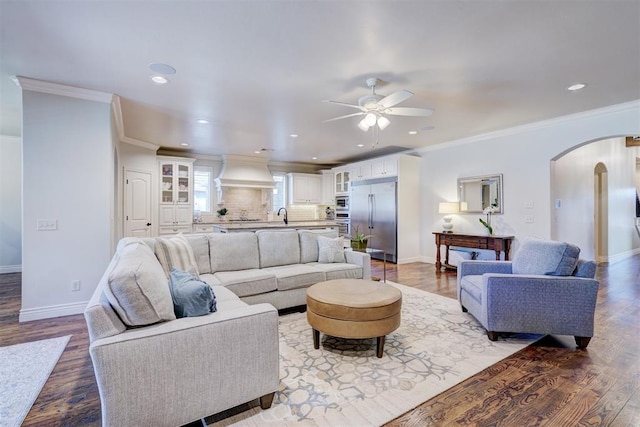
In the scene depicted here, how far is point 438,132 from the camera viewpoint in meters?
5.21

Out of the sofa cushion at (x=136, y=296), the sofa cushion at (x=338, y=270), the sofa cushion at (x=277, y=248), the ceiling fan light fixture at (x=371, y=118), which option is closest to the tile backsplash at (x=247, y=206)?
the sofa cushion at (x=277, y=248)

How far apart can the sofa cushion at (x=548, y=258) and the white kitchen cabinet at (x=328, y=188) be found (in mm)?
5833

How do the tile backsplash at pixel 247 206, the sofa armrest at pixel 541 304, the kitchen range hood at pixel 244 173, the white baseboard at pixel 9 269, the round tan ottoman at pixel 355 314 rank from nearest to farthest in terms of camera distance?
the round tan ottoman at pixel 355 314 → the sofa armrest at pixel 541 304 → the white baseboard at pixel 9 269 → the kitchen range hood at pixel 244 173 → the tile backsplash at pixel 247 206

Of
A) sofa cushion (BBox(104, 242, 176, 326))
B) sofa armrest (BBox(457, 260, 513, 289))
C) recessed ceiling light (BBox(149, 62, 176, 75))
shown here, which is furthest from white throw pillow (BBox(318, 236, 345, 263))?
recessed ceiling light (BBox(149, 62, 176, 75))

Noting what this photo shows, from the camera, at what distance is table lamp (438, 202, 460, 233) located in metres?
5.75

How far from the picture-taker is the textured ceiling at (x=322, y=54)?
6.64ft

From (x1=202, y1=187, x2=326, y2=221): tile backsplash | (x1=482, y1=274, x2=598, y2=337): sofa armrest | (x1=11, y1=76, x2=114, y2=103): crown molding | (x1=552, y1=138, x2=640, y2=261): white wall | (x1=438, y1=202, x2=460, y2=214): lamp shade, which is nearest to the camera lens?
(x1=482, y1=274, x2=598, y2=337): sofa armrest

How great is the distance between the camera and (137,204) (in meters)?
5.92

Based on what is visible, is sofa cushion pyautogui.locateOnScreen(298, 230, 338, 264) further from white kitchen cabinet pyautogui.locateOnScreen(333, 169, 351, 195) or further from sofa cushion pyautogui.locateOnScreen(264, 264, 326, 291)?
white kitchen cabinet pyautogui.locateOnScreen(333, 169, 351, 195)

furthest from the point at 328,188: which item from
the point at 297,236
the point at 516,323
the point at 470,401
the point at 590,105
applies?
the point at 470,401

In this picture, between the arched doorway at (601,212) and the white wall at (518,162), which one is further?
the arched doorway at (601,212)

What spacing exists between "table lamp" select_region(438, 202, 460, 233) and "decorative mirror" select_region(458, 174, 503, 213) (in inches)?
4.2

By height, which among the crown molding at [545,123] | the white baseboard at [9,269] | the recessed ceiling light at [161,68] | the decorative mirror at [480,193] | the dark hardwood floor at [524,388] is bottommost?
the dark hardwood floor at [524,388]

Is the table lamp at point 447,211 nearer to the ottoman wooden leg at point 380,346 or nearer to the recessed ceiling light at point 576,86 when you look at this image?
the recessed ceiling light at point 576,86
